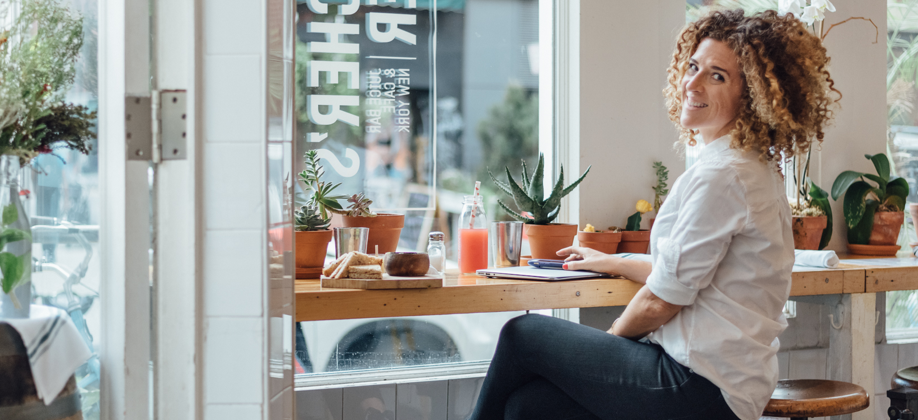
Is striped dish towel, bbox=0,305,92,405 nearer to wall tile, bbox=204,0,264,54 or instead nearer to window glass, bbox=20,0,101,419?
window glass, bbox=20,0,101,419

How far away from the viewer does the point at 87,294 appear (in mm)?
1155

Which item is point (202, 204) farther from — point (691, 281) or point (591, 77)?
point (591, 77)

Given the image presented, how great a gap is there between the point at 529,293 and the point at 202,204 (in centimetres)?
91

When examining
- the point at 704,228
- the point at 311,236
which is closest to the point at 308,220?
the point at 311,236

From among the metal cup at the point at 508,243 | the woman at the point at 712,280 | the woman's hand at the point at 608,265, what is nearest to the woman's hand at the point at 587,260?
the woman's hand at the point at 608,265

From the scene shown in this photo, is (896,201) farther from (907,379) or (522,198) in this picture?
(522,198)

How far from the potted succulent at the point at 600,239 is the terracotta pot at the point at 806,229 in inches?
27.0

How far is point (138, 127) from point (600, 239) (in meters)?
1.50

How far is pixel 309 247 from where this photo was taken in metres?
1.91

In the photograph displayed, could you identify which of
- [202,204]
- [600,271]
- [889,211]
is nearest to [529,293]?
[600,271]

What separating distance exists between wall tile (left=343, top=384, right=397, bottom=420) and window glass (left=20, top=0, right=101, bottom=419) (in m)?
1.25

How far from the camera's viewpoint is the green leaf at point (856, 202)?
8.79 ft

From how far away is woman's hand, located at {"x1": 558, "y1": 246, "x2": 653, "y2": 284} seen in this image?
1861mm

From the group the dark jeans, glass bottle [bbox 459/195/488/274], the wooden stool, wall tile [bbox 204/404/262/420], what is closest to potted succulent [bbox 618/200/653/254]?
glass bottle [bbox 459/195/488/274]
